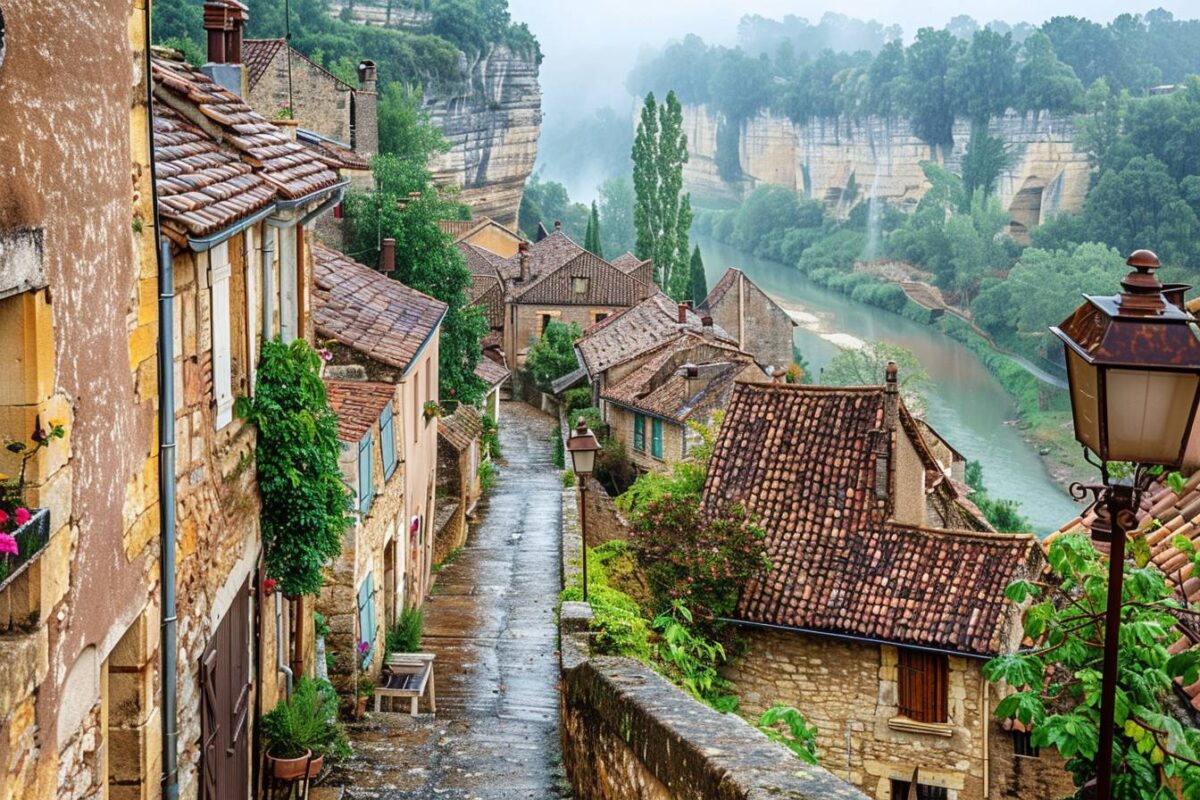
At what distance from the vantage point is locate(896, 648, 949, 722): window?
43.0 feet

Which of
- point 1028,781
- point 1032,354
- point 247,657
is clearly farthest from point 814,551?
point 1032,354

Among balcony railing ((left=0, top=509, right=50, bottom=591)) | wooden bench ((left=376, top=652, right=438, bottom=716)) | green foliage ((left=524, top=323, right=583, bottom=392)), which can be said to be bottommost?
green foliage ((left=524, top=323, right=583, bottom=392))

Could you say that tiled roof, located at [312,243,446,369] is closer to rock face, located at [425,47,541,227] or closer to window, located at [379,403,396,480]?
window, located at [379,403,396,480]

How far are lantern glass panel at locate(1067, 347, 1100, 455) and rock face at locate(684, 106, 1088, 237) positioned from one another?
101802 millimetres

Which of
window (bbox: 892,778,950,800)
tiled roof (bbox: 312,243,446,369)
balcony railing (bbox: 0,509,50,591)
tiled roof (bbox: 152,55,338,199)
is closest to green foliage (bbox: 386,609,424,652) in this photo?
tiled roof (bbox: 312,243,446,369)

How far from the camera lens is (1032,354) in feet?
243

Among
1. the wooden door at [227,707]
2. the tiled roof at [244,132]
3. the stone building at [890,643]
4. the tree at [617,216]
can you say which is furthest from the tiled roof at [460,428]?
the tree at [617,216]

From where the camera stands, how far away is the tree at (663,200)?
58.3 metres

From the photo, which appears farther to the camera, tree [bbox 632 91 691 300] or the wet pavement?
tree [bbox 632 91 691 300]

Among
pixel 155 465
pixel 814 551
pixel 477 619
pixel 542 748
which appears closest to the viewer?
pixel 155 465

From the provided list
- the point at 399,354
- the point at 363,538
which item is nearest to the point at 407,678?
the point at 363,538

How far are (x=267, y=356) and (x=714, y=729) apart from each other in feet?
9.81

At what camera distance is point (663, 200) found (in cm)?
5972

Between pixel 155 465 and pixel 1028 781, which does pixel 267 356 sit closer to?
pixel 155 465
